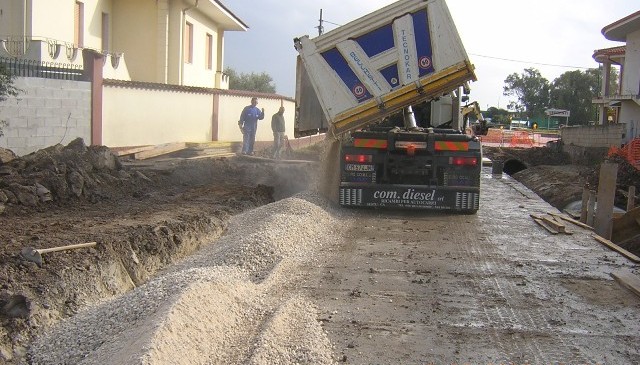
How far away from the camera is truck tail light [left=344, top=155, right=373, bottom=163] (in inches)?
442

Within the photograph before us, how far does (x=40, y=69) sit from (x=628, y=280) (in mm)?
12181

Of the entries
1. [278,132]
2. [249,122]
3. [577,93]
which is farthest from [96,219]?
[577,93]

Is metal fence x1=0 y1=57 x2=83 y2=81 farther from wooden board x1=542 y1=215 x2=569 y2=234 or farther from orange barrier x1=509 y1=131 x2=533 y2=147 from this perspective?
orange barrier x1=509 y1=131 x2=533 y2=147

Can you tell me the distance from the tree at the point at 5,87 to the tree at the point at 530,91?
65.3 m

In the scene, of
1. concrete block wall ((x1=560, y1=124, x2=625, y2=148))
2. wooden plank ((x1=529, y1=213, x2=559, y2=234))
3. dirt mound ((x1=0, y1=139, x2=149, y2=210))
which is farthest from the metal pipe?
concrete block wall ((x1=560, y1=124, x2=625, y2=148))

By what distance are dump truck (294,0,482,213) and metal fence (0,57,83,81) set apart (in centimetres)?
626

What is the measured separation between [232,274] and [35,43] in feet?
47.0

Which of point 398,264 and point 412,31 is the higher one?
point 412,31

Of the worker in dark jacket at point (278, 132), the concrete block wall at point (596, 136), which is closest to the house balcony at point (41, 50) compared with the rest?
the worker in dark jacket at point (278, 132)

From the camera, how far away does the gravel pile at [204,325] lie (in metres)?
4.64

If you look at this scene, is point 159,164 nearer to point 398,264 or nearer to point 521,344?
point 398,264

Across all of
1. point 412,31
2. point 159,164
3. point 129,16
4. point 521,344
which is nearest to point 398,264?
point 521,344

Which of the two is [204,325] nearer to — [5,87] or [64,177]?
[64,177]

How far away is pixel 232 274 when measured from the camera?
656 cm
